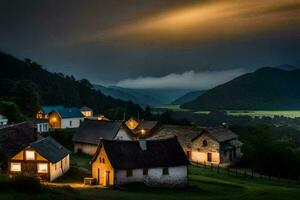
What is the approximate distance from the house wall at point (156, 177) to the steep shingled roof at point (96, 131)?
82.4 ft

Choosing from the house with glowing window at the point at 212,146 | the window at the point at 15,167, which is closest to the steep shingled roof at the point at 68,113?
the house with glowing window at the point at 212,146

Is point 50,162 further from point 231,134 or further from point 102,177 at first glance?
point 231,134

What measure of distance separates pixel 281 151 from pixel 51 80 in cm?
14351

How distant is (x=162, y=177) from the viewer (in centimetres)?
5069

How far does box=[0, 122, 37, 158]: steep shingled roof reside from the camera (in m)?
55.1

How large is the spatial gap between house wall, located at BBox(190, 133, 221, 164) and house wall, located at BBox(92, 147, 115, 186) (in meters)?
30.9

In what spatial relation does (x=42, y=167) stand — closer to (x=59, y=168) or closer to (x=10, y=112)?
(x=59, y=168)

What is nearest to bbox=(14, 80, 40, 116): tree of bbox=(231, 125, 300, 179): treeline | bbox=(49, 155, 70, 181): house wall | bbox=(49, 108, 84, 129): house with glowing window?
bbox=(49, 108, 84, 129): house with glowing window

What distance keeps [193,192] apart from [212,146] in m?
30.0

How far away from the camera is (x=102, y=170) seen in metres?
49.5

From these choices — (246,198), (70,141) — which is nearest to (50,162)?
(246,198)

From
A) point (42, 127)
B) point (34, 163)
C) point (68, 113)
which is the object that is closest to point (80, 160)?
point (34, 163)

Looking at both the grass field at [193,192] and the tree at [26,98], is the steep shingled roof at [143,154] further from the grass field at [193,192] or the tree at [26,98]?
the tree at [26,98]

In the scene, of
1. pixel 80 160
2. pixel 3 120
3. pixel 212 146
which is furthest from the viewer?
pixel 3 120
